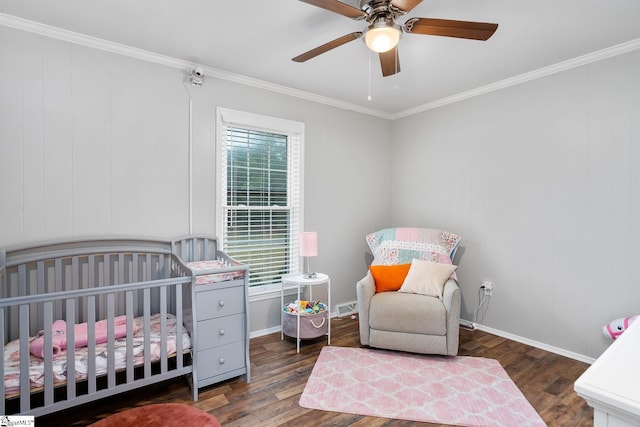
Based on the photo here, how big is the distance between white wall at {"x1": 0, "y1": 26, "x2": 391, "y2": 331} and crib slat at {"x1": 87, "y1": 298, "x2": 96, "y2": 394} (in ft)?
2.61

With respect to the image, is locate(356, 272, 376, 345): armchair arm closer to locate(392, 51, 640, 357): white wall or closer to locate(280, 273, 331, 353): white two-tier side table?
locate(280, 273, 331, 353): white two-tier side table

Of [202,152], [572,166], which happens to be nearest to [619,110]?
[572,166]

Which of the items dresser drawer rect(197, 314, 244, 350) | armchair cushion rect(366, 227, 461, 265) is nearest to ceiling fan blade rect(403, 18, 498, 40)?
armchair cushion rect(366, 227, 461, 265)

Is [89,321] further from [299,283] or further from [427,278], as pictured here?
[427,278]

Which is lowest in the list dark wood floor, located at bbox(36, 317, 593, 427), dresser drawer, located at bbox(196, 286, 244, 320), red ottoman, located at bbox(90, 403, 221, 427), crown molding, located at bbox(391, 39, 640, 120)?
dark wood floor, located at bbox(36, 317, 593, 427)

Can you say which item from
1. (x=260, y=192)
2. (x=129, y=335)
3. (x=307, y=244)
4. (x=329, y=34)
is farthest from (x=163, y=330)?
(x=329, y=34)

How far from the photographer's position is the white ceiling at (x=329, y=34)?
203cm

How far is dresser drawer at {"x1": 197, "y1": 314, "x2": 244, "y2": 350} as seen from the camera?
89.7 inches

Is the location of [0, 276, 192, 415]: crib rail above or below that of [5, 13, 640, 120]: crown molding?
below

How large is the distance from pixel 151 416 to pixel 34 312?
3.79 feet

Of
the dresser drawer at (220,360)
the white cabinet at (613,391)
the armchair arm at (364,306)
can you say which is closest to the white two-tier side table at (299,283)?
the armchair arm at (364,306)

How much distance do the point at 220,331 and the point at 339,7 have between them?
7.08 ft

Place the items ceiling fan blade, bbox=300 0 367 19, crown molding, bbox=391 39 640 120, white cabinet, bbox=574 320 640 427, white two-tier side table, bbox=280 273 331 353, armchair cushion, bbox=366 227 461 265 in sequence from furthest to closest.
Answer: armchair cushion, bbox=366 227 461 265
white two-tier side table, bbox=280 273 331 353
crown molding, bbox=391 39 640 120
ceiling fan blade, bbox=300 0 367 19
white cabinet, bbox=574 320 640 427

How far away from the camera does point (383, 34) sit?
169cm
